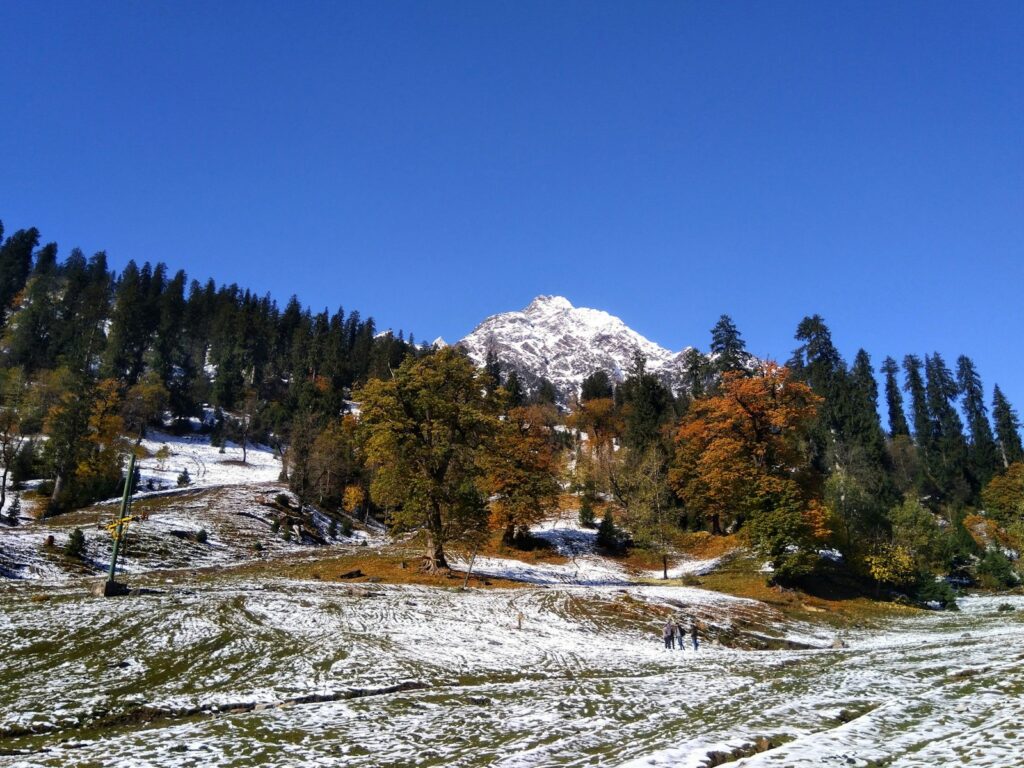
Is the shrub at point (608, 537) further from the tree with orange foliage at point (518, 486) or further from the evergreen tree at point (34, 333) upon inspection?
the evergreen tree at point (34, 333)

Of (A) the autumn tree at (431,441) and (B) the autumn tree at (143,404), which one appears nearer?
(A) the autumn tree at (431,441)

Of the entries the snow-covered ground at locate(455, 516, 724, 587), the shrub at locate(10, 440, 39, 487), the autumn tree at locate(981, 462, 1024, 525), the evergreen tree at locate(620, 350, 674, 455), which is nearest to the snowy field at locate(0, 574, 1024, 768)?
the snow-covered ground at locate(455, 516, 724, 587)

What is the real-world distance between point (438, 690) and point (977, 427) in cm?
12318

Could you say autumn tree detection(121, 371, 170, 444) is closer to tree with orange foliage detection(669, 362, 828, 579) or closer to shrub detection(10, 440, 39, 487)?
shrub detection(10, 440, 39, 487)

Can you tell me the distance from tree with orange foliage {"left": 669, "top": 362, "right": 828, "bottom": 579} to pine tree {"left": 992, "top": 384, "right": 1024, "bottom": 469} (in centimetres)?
7568

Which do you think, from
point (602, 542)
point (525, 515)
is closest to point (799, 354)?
point (602, 542)

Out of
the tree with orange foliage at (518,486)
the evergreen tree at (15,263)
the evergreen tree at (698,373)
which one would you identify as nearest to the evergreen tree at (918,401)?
the evergreen tree at (698,373)

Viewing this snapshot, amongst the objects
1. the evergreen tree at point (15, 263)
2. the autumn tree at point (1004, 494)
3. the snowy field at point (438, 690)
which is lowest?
the snowy field at point (438, 690)

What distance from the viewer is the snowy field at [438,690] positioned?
9.71 metres

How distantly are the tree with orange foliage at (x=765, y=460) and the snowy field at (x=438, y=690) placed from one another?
15324 millimetres

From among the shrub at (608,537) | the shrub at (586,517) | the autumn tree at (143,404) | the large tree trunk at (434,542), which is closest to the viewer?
the large tree trunk at (434,542)

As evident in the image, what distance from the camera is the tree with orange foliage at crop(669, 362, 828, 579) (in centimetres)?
4131

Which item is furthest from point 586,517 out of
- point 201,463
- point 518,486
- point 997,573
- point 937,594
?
point 201,463

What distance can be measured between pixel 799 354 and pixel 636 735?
102 metres
